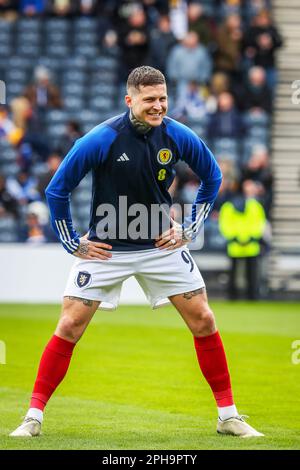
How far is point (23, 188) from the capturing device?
21734 millimetres

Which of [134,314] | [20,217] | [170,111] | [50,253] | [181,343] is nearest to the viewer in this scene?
[181,343]

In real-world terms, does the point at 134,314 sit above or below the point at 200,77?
below

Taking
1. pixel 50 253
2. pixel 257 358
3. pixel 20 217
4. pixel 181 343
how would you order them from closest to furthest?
pixel 257 358, pixel 181 343, pixel 50 253, pixel 20 217

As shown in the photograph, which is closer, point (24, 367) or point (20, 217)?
point (24, 367)

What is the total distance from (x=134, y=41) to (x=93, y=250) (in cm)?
1702

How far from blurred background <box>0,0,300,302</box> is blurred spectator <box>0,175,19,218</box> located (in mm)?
24

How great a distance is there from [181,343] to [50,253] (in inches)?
231

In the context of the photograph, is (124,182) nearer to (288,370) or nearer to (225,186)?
(288,370)

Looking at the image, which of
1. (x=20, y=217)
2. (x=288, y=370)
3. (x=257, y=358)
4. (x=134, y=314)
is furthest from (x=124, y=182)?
Result: (x=20, y=217)

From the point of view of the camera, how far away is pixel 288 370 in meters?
11.4

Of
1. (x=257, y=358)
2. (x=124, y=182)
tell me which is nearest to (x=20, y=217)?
(x=257, y=358)

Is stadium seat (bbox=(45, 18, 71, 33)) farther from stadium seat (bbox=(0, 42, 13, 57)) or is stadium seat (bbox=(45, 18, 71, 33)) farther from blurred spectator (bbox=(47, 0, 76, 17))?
stadium seat (bbox=(0, 42, 13, 57))

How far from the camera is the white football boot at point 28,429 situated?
24.9 ft

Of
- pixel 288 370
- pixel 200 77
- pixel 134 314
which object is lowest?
pixel 134 314
